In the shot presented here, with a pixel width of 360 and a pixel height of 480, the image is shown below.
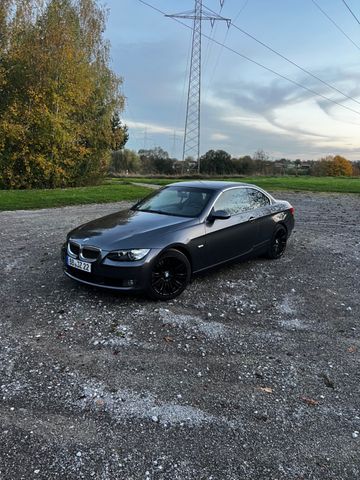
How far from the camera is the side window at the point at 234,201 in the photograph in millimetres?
5766

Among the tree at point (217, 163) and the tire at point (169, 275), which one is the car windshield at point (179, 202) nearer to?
the tire at point (169, 275)

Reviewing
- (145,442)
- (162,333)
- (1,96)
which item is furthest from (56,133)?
(145,442)

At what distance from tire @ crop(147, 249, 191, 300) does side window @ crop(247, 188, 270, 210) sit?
201 centimetres

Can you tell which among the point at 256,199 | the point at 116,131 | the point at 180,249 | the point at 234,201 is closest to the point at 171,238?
the point at 180,249

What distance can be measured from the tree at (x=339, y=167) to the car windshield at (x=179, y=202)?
52525 millimetres

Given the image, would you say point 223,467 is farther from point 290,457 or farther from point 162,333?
point 162,333

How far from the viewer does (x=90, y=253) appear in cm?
469

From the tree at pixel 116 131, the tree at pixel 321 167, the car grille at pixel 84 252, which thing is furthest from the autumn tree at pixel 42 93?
the tree at pixel 321 167

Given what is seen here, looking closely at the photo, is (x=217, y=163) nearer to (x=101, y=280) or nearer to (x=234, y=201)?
(x=234, y=201)

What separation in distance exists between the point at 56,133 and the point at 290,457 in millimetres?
19794

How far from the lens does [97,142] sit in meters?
24.3

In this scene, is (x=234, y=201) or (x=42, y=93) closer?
(x=234, y=201)

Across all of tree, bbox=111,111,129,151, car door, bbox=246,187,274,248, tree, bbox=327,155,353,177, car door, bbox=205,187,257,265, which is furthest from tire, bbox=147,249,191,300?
tree, bbox=327,155,353,177

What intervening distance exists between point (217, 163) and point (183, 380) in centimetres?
5126
